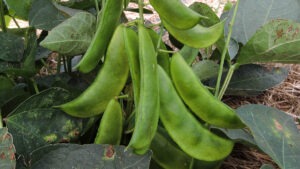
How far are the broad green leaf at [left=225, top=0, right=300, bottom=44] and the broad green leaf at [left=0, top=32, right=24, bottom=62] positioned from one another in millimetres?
487

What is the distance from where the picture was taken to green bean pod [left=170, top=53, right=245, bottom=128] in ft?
2.40

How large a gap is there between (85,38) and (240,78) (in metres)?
0.40

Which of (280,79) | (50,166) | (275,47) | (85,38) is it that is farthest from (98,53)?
(280,79)

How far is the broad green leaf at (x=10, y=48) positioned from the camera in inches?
35.6

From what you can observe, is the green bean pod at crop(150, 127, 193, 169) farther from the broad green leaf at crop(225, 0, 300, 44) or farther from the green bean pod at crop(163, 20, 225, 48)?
the broad green leaf at crop(225, 0, 300, 44)

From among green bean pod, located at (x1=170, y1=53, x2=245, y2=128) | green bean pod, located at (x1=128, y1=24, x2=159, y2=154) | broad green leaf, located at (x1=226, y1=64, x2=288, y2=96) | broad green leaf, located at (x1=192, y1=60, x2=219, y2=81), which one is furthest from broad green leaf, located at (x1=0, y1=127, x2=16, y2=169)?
broad green leaf, located at (x1=226, y1=64, x2=288, y2=96)

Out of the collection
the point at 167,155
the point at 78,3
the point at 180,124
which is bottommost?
the point at 167,155

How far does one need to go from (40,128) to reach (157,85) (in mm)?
262

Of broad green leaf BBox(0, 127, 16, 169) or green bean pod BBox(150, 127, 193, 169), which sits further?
green bean pod BBox(150, 127, 193, 169)

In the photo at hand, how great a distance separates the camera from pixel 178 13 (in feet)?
2.19

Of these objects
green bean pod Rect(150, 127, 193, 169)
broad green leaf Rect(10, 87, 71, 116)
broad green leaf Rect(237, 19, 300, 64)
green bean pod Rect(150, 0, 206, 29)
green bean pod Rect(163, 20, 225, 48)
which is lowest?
green bean pod Rect(150, 127, 193, 169)

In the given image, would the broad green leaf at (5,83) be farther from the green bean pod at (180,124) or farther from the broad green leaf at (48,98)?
the green bean pod at (180,124)

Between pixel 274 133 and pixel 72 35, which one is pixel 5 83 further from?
pixel 274 133

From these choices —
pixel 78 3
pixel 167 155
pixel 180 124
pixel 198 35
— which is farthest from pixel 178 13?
pixel 78 3
